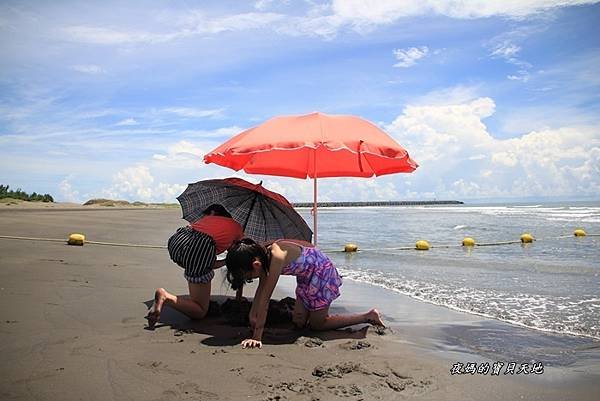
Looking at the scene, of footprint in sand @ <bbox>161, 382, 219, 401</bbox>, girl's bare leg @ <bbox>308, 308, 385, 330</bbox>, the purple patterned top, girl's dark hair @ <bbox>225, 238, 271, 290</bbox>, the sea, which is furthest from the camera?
the sea

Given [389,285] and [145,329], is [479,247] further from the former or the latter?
[145,329]

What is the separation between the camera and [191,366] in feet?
12.3

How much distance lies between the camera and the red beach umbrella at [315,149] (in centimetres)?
498

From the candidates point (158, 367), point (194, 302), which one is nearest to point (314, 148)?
point (194, 302)

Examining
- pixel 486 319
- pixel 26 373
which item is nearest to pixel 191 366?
pixel 26 373

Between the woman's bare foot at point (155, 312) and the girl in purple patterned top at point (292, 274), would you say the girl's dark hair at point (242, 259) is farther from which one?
the woman's bare foot at point (155, 312)

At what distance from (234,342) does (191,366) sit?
0.78 m

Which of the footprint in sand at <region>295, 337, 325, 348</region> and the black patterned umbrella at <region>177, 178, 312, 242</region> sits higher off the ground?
the black patterned umbrella at <region>177, 178, 312, 242</region>

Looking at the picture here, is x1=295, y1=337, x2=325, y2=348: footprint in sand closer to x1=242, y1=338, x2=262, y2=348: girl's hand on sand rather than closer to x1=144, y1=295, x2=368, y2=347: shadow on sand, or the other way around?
x1=144, y1=295, x2=368, y2=347: shadow on sand

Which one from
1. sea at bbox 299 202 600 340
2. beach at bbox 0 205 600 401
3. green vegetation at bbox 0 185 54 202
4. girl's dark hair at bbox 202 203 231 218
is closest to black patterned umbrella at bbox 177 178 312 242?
girl's dark hair at bbox 202 203 231 218

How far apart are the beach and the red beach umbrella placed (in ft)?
6.11

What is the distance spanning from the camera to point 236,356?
4.05 metres

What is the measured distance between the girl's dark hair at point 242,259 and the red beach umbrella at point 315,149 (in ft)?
3.44

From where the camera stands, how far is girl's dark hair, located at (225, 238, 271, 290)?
4.42m
